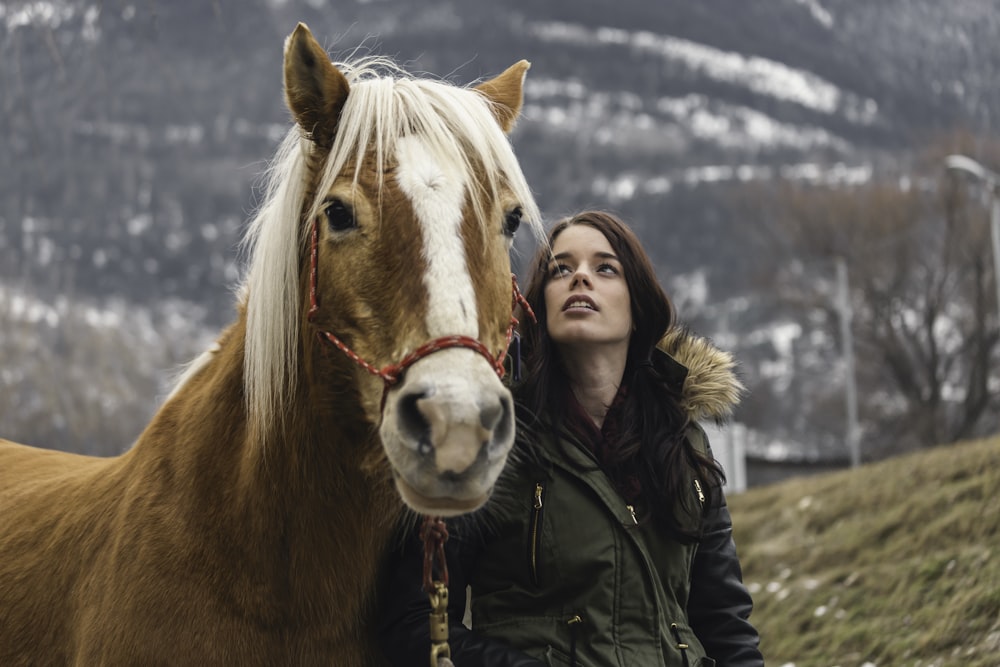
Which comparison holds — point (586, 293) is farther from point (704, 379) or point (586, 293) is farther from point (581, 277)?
point (704, 379)

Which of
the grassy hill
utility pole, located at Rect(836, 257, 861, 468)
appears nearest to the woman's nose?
the grassy hill

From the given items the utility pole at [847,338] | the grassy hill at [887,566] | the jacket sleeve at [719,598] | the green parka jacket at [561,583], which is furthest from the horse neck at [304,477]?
the utility pole at [847,338]

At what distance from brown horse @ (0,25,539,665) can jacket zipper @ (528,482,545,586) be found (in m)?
0.43

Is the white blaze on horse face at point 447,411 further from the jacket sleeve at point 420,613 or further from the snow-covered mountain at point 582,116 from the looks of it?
the snow-covered mountain at point 582,116

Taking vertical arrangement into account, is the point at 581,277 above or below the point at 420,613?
above

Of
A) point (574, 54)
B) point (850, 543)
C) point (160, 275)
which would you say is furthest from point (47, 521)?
point (574, 54)

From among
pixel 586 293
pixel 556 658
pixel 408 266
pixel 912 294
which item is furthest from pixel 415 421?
pixel 912 294

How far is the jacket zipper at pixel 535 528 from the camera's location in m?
2.99

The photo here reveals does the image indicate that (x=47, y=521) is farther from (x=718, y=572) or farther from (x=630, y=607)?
(x=718, y=572)

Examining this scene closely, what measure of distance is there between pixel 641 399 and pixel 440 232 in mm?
1237

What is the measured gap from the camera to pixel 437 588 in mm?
2766

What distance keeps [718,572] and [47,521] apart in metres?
2.30

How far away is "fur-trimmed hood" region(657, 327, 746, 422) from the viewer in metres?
3.38

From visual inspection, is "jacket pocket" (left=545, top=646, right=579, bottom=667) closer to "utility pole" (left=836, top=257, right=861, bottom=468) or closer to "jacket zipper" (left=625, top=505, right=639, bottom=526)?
"jacket zipper" (left=625, top=505, right=639, bottom=526)
